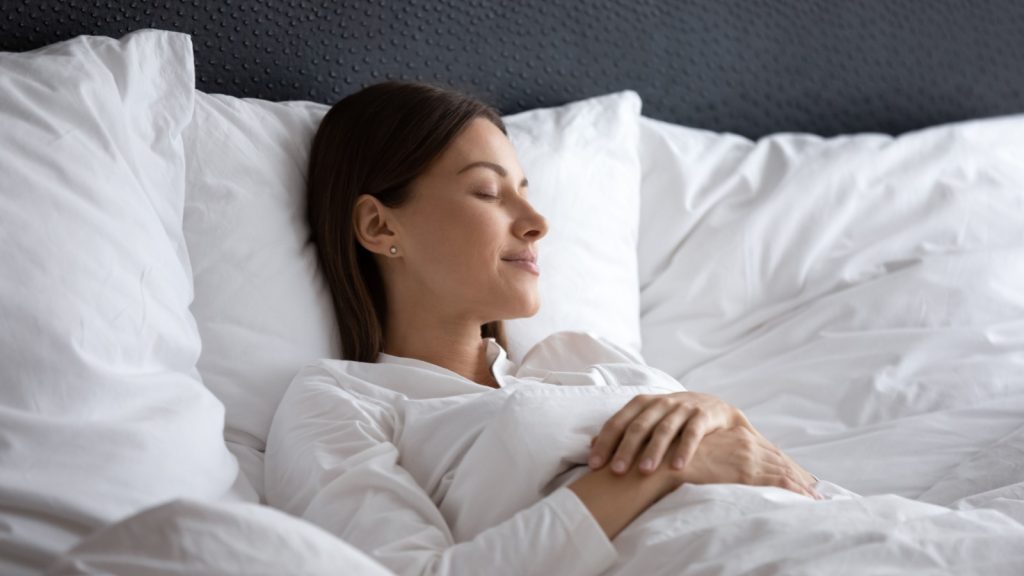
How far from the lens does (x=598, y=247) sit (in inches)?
69.9

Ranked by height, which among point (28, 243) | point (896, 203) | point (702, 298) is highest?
point (28, 243)

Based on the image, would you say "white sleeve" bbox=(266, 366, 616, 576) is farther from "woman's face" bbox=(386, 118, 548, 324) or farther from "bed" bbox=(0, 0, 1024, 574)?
"woman's face" bbox=(386, 118, 548, 324)

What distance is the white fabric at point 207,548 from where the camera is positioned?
2.80 feet

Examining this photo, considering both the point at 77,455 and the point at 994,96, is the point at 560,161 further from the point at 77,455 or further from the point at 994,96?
the point at 994,96

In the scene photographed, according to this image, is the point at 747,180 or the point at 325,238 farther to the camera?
the point at 747,180

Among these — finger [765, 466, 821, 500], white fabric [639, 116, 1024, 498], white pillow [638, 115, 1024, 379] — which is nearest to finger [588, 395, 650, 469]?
finger [765, 466, 821, 500]

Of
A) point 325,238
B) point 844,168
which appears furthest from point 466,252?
point 844,168

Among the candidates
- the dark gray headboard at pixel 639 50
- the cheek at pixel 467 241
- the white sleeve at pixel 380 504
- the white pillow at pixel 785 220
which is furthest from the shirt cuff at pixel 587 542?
the dark gray headboard at pixel 639 50

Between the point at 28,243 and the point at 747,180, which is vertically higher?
the point at 28,243

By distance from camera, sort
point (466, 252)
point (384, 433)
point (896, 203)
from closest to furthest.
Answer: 1. point (384, 433)
2. point (466, 252)
3. point (896, 203)

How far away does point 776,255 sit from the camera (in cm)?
189

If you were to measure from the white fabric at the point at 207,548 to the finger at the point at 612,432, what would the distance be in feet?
1.16

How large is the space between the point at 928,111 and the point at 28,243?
1821 millimetres

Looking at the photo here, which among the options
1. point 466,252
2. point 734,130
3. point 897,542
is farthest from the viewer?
point 734,130
